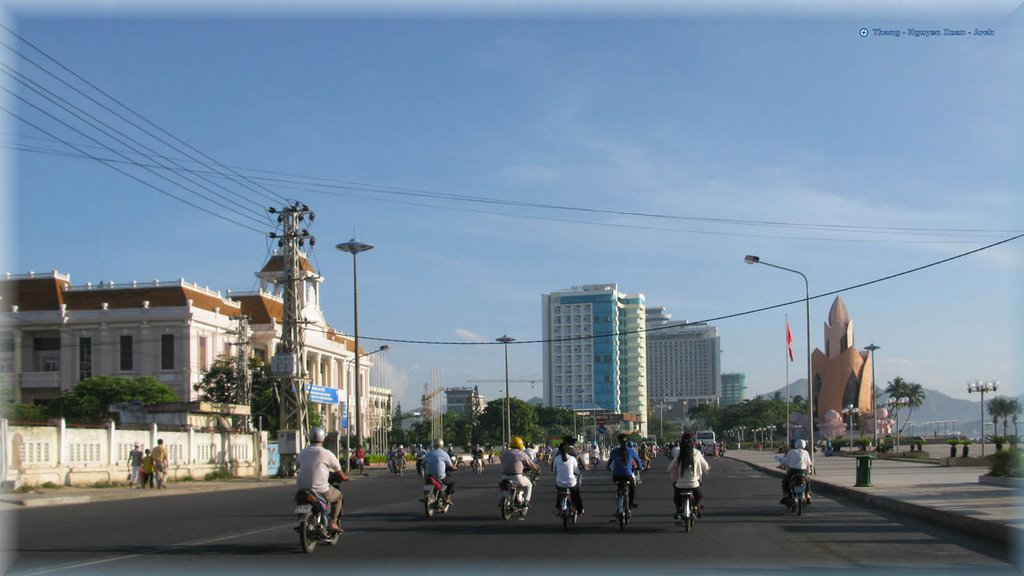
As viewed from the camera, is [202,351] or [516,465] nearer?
[516,465]

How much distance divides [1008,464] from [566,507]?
1550 centimetres

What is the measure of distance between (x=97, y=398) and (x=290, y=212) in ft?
82.3

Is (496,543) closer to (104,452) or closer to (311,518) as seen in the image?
(311,518)

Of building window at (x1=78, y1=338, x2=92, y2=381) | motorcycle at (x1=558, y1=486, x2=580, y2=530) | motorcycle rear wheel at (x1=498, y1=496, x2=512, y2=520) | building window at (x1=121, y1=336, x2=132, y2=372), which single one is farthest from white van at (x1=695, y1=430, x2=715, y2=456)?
motorcycle at (x1=558, y1=486, x2=580, y2=530)

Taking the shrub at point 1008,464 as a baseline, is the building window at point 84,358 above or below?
above

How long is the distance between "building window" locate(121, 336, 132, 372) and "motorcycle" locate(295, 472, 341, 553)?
213 feet

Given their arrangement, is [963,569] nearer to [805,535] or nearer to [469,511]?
[805,535]

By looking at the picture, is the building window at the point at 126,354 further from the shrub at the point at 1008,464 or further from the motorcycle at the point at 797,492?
the motorcycle at the point at 797,492

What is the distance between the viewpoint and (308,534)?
13.1 metres

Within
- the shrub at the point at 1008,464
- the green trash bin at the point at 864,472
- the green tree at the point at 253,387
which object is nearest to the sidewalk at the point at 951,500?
the green trash bin at the point at 864,472

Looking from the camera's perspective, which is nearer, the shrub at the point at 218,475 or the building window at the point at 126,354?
the shrub at the point at 218,475

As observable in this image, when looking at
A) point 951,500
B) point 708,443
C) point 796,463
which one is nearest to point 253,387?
point 708,443

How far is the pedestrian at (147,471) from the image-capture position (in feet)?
111

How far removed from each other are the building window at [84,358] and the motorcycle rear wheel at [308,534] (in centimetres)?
6503
